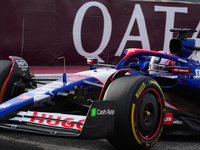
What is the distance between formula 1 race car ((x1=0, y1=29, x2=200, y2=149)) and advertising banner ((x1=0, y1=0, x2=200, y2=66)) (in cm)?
783

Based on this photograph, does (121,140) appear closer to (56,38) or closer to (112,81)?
(112,81)

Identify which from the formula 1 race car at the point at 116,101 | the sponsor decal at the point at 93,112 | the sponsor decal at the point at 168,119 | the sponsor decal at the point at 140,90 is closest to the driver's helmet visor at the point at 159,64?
the formula 1 race car at the point at 116,101

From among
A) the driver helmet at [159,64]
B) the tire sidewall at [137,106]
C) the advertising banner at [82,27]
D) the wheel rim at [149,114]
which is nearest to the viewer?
the tire sidewall at [137,106]

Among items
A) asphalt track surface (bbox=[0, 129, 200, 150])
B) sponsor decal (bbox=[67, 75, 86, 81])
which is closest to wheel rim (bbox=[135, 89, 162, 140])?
asphalt track surface (bbox=[0, 129, 200, 150])

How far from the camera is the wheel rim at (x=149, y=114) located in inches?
151

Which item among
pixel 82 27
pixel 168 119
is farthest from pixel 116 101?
pixel 82 27

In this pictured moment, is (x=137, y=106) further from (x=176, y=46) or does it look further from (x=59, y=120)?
(x=176, y=46)

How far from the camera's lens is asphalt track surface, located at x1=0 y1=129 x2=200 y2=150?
4.13 metres

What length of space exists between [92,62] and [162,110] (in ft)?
4.71

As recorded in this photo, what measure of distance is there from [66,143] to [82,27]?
947 cm

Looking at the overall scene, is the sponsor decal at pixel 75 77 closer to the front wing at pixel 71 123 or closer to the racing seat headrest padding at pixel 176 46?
the front wing at pixel 71 123

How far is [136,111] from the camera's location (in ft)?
12.4

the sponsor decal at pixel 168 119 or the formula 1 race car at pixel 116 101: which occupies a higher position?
the formula 1 race car at pixel 116 101

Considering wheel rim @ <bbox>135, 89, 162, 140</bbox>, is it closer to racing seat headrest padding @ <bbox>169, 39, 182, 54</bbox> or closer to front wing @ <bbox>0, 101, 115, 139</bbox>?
front wing @ <bbox>0, 101, 115, 139</bbox>
